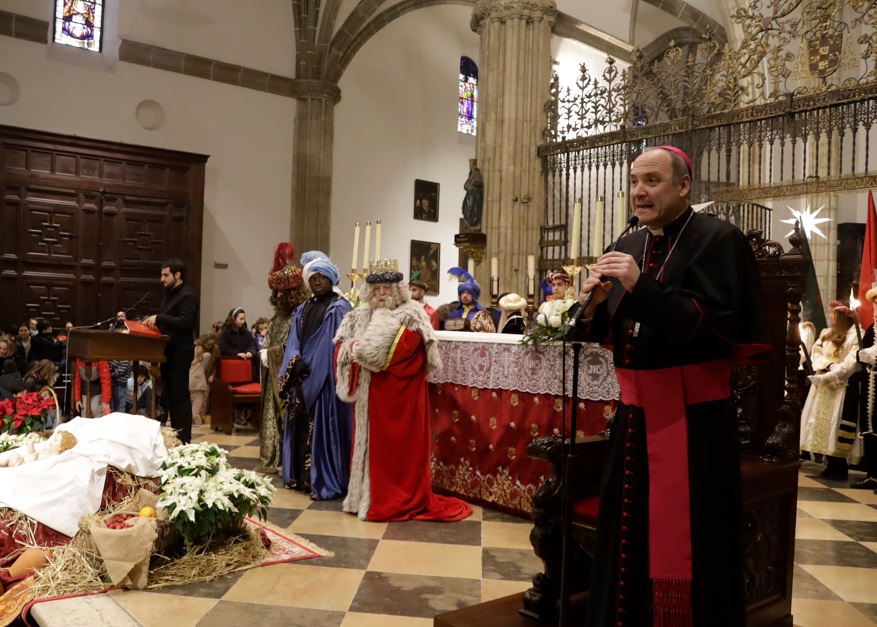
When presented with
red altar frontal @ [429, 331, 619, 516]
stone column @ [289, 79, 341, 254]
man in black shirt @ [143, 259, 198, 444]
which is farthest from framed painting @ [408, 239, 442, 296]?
red altar frontal @ [429, 331, 619, 516]

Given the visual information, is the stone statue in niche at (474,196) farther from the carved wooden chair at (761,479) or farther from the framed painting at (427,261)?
the carved wooden chair at (761,479)

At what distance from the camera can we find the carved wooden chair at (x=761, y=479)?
2.73 meters

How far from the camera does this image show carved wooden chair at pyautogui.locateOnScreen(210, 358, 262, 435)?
8.41m

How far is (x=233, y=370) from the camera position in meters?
8.63

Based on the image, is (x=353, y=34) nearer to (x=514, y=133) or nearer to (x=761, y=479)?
(x=514, y=133)

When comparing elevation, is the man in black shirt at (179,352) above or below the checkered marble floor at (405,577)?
above

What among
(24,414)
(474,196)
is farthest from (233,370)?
(474,196)

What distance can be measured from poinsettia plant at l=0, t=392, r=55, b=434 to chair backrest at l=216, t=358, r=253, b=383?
12.0 ft

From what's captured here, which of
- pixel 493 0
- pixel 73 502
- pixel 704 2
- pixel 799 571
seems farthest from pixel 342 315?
pixel 704 2

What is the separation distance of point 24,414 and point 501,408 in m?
3.08

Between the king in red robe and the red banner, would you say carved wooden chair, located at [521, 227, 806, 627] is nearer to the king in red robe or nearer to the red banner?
the king in red robe

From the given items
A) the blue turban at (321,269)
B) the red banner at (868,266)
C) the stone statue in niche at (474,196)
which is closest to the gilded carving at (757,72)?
the stone statue in niche at (474,196)

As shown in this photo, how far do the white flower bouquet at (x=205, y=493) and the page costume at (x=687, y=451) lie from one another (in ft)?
7.70

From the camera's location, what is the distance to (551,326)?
15.2ft
